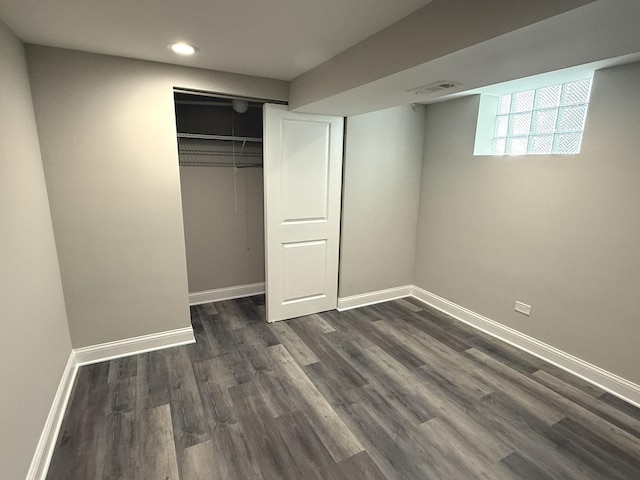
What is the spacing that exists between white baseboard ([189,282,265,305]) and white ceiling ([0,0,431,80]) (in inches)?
93.2

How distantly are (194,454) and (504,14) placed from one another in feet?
7.92

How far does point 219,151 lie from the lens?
11.3 feet

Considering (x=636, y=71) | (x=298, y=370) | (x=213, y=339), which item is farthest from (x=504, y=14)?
(x=213, y=339)

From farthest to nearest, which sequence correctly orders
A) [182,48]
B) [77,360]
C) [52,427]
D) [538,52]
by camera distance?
[77,360] < [182,48] < [52,427] < [538,52]

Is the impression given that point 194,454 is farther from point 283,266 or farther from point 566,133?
point 566,133

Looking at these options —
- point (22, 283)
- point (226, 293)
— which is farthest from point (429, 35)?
point (226, 293)

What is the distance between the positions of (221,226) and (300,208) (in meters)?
1.01

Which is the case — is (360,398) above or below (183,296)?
below

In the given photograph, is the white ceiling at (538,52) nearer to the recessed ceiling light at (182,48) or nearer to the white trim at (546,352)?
the recessed ceiling light at (182,48)

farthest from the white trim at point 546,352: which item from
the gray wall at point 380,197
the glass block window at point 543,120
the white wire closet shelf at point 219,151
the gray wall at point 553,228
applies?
the white wire closet shelf at point 219,151

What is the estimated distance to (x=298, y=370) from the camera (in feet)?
8.26

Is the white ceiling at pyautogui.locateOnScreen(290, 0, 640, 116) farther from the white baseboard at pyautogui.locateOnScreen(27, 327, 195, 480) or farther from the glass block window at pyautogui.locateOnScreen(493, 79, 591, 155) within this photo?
the white baseboard at pyautogui.locateOnScreen(27, 327, 195, 480)

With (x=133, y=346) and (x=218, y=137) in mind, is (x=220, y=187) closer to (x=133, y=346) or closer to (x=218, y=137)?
(x=218, y=137)

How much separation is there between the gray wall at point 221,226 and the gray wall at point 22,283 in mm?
1385
